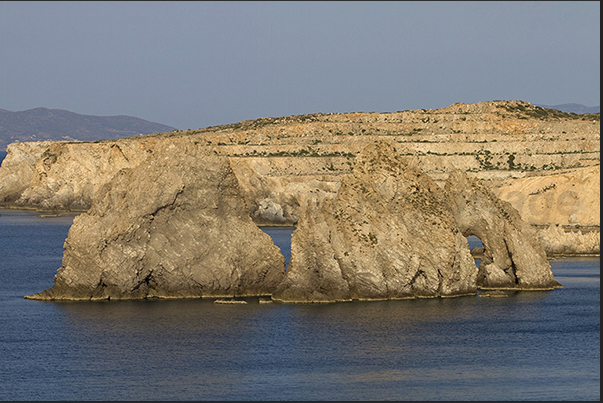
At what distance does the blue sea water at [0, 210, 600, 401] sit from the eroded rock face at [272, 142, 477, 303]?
1.25 metres

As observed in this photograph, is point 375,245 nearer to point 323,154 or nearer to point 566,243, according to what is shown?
point 566,243

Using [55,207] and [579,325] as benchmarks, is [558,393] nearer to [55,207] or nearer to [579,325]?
[579,325]

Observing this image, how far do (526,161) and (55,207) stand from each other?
2823 inches

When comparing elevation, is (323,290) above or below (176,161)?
below

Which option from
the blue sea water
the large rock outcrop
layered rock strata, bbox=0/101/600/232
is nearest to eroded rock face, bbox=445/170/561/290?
the blue sea water

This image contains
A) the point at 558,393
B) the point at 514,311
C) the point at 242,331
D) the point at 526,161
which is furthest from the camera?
the point at 526,161

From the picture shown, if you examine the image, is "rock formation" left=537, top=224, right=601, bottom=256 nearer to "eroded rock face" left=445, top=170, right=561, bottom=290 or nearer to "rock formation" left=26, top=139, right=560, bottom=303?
"eroded rock face" left=445, top=170, right=561, bottom=290

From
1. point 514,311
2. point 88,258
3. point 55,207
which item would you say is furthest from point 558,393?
point 55,207

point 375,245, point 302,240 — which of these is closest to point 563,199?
point 375,245

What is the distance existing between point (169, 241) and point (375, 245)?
39.3 feet

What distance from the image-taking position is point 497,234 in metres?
72.8

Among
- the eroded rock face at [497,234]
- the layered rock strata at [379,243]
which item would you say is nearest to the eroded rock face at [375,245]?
the layered rock strata at [379,243]

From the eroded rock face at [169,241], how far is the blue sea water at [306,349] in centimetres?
161

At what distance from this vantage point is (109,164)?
17788 centimetres
